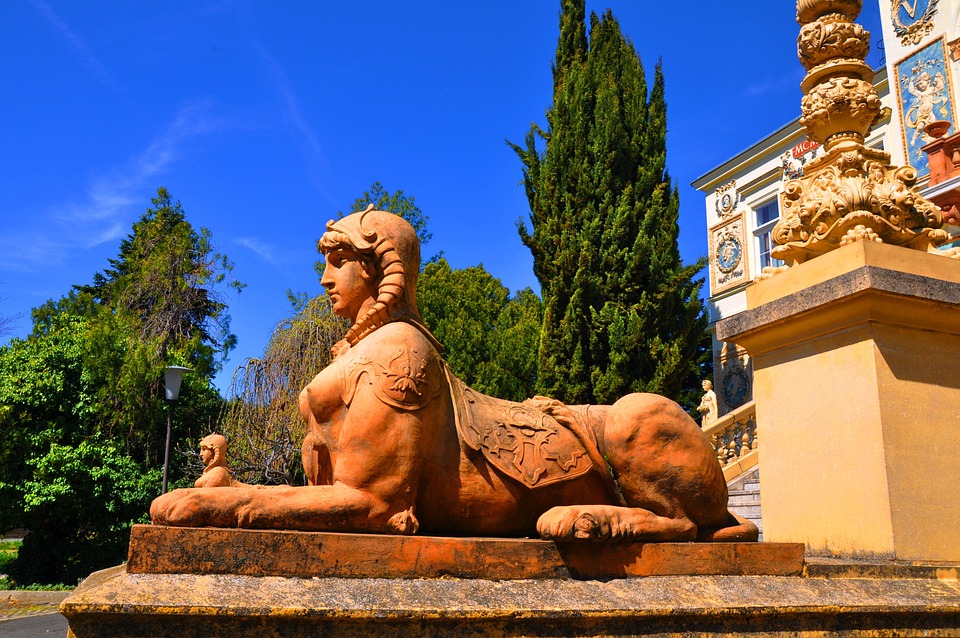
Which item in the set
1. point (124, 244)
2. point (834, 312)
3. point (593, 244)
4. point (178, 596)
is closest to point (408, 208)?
point (593, 244)

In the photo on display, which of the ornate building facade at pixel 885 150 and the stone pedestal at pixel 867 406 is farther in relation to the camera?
the ornate building facade at pixel 885 150

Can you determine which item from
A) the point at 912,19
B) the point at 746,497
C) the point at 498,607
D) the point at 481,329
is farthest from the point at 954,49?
the point at 498,607

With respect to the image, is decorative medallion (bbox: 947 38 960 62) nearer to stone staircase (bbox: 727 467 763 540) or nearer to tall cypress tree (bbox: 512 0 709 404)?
tall cypress tree (bbox: 512 0 709 404)

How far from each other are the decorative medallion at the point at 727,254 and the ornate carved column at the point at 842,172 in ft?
57.0

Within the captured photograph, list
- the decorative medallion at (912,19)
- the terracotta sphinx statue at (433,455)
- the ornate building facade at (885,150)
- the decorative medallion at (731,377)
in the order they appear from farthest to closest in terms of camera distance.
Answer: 1. the decorative medallion at (731,377)
2. the decorative medallion at (912,19)
3. the ornate building facade at (885,150)
4. the terracotta sphinx statue at (433,455)

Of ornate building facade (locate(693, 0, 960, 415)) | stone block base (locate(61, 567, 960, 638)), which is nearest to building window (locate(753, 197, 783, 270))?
ornate building facade (locate(693, 0, 960, 415))

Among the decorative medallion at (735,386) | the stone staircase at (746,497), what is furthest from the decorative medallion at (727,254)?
the stone staircase at (746,497)

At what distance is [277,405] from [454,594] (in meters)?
12.0

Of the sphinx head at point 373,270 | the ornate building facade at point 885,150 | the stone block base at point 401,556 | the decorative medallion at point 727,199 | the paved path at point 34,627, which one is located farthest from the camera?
the decorative medallion at point 727,199

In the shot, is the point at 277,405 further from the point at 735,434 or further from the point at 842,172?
the point at 842,172

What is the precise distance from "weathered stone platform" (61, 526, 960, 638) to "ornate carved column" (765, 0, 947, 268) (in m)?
1.89

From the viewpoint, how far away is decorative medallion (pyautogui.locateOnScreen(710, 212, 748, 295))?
21.3m

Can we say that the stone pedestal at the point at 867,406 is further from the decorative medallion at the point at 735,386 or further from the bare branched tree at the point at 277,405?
the decorative medallion at the point at 735,386

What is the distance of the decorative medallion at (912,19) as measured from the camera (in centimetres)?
1477
